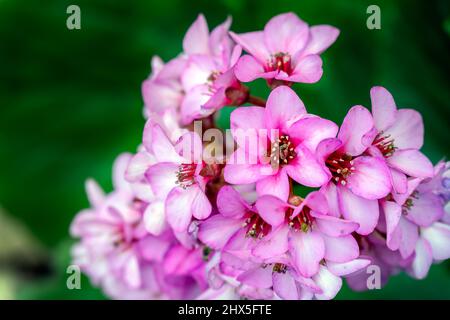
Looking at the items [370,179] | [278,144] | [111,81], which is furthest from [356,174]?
[111,81]

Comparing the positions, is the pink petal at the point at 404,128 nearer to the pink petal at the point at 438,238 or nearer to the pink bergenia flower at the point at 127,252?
the pink petal at the point at 438,238

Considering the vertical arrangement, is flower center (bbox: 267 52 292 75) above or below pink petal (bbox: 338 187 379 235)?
above

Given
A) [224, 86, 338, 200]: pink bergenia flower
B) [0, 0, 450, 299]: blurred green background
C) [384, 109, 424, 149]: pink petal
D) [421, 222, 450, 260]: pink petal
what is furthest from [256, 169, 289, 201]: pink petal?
[0, 0, 450, 299]: blurred green background

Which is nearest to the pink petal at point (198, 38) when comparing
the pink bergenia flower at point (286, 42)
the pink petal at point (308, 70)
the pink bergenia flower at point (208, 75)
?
the pink bergenia flower at point (208, 75)

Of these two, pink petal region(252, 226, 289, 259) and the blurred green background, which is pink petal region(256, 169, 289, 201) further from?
the blurred green background

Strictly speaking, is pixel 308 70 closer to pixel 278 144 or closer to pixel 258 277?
pixel 278 144

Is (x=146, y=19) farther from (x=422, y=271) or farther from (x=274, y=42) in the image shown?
(x=422, y=271)
